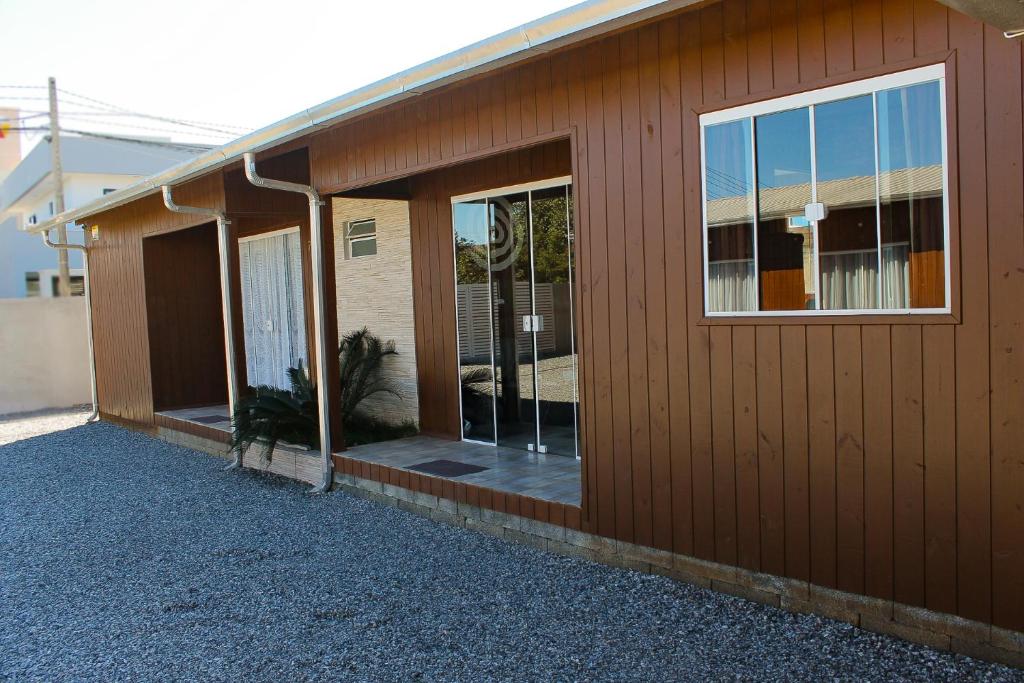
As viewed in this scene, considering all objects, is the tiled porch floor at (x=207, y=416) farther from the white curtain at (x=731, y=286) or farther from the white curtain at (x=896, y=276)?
the white curtain at (x=896, y=276)

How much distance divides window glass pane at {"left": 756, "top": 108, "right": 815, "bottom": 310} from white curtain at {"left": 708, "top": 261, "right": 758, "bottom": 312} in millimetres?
64

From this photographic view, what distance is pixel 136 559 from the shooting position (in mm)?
5613

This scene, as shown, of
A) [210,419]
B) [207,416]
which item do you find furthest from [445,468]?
[207,416]

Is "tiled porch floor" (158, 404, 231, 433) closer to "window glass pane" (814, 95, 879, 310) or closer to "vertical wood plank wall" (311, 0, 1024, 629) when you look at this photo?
"vertical wood plank wall" (311, 0, 1024, 629)

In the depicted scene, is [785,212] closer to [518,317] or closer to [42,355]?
[518,317]

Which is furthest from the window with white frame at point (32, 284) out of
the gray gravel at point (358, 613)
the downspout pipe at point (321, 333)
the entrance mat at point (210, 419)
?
the downspout pipe at point (321, 333)

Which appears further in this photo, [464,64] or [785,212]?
[464,64]

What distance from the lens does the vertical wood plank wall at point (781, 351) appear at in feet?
10.7

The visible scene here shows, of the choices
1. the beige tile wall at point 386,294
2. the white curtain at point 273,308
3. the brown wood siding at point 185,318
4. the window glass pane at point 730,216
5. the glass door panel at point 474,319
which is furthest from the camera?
the brown wood siding at point 185,318

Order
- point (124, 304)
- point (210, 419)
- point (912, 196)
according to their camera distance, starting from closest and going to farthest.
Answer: point (912, 196)
point (210, 419)
point (124, 304)

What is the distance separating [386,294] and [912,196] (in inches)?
228

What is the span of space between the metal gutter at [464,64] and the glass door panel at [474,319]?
1667mm

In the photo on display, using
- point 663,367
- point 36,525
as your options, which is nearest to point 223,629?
point 663,367

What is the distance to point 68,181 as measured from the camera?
22.7m
